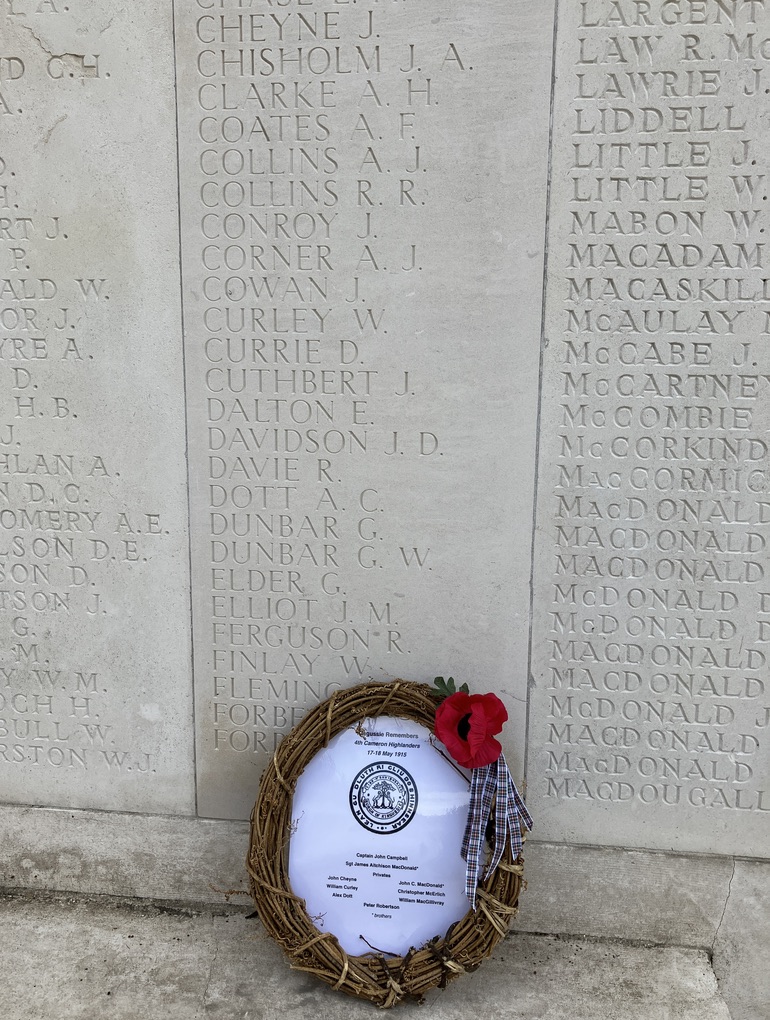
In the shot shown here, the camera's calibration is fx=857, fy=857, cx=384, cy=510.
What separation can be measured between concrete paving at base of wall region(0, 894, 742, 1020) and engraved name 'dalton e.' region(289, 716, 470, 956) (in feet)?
0.77

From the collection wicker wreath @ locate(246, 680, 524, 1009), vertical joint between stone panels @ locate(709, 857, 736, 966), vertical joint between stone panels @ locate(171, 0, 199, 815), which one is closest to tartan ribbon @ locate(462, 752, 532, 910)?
wicker wreath @ locate(246, 680, 524, 1009)

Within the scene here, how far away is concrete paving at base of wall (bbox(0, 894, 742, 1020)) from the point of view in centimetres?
270

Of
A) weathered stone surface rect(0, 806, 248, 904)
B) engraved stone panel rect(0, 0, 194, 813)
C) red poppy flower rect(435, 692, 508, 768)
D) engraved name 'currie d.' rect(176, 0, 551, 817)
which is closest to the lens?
red poppy flower rect(435, 692, 508, 768)

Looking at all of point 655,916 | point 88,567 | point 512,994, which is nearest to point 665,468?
point 655,916

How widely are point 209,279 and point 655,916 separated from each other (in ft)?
8.89

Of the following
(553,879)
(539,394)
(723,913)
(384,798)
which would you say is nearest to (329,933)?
(384,798)

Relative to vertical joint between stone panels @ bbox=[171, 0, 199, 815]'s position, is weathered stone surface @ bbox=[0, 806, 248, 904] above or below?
below

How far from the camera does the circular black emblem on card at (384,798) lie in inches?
111

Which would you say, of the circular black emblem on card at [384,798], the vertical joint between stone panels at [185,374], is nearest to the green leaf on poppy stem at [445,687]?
the circular black emblem on card at [384,798]

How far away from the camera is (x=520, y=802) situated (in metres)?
2.76

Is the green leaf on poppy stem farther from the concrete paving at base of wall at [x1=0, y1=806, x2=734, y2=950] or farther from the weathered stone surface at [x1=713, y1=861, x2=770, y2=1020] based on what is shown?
the weathered stone surface at [x1=713, y1=861, x2=770, y2=1020]

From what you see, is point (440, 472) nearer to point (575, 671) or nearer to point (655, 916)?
point (575, 671)

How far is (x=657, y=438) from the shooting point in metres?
2.84

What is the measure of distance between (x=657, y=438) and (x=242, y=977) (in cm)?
225
